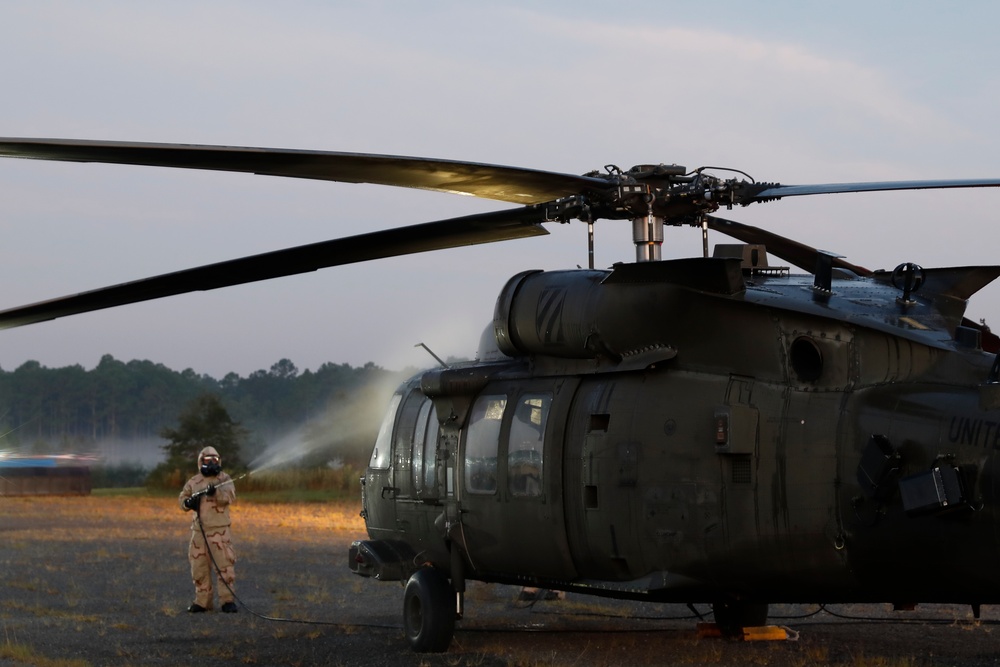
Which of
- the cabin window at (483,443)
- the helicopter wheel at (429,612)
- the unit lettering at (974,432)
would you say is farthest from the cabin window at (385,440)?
the unit lettering at (974,432)

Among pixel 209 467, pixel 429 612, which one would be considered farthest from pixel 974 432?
pixel 209 467

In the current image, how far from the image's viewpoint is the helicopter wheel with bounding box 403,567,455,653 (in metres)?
12.0

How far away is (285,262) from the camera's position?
11.1 metres

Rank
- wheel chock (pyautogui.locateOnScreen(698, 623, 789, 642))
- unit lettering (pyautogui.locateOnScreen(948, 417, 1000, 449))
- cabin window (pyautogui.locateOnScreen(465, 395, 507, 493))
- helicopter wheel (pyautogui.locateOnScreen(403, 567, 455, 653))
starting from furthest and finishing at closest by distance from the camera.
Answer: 1. wheel chock (pyautogui.locateOnScreen(698, 623, 789, 642))
2. helicopter wheel (pyautogui.locateOnScreen(403, 567, 455, 653))
3. cabin window (pyautogui.locateOnScreen(465, 395, 507, 493))
4. unit lettering (pyautogui.locateOnScreen(948, 417, 1000, 449))

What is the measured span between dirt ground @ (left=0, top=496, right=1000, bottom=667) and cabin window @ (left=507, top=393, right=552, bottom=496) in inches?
62.8

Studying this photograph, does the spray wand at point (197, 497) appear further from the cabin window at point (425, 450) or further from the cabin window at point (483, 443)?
the cabin window at point (483, 443)

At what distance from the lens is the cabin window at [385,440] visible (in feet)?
44.5

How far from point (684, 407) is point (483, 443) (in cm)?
258

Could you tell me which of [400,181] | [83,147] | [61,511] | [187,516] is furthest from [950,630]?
[61,511]

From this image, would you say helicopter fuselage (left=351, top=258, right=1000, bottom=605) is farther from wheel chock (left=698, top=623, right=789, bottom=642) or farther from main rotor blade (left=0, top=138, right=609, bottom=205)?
wheel chock (left=698, top=623, right=789, bottom=642)

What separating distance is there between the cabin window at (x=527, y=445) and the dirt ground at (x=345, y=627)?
160 centimetres

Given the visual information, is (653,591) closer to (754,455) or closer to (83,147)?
(754,455)

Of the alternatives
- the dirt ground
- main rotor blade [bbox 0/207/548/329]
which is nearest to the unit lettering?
the dirt ground

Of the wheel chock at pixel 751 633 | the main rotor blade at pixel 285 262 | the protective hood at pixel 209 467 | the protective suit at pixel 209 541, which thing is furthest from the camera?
the protective hood at pixel 209 467
